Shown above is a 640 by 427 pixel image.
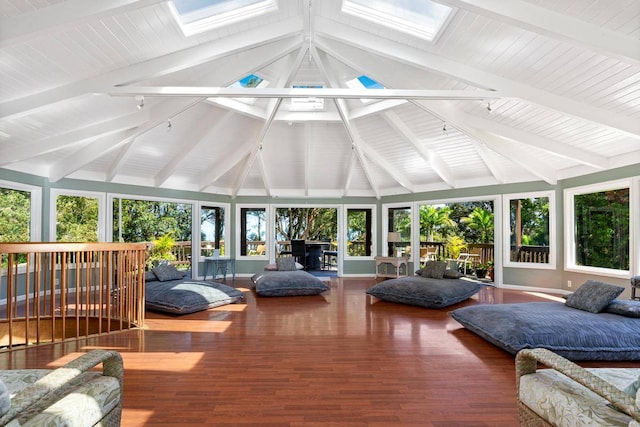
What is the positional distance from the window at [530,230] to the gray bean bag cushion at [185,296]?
6240 millimetres

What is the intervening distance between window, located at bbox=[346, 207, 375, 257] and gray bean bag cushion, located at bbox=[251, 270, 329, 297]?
333 cm

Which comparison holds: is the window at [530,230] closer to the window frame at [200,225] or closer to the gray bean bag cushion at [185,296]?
the gray bean bag cushion at [185,296]

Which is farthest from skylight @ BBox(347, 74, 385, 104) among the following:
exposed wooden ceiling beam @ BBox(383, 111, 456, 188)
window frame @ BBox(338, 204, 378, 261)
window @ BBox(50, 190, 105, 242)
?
window @ BBox(50, 190, 105, 242)

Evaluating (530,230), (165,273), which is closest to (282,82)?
Answer: (165,273)

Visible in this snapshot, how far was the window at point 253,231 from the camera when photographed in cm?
1016

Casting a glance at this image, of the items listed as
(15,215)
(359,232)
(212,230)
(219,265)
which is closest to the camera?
(15,215)

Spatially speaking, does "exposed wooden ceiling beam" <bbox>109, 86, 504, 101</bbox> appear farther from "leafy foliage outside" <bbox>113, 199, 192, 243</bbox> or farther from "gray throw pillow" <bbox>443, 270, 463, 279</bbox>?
"leafy foliage outside" <bbox>113, 199, 192, 243</bbox>

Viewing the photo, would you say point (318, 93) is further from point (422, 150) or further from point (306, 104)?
point (422, 150)

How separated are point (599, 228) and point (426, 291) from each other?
3748mm

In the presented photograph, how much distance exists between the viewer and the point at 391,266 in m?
9.96

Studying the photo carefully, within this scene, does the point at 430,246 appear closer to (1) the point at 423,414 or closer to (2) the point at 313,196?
(2) the point at 313,196

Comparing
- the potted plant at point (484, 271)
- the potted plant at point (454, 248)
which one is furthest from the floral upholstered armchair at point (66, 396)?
the potted plant at point (454, 248)

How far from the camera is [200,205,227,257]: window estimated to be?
378 inches

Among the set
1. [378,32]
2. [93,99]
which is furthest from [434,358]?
[93,99]
